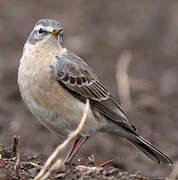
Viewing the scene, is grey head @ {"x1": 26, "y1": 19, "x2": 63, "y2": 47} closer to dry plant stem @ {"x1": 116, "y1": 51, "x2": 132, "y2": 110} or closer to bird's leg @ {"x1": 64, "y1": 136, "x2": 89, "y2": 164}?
bird's leg @ {"x1": 64, "y1": 136, "x2": 89, "y2": 164}

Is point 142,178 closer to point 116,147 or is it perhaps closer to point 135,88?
point 116,147

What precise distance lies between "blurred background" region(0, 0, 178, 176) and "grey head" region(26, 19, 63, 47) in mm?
2814

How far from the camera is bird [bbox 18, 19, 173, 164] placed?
816cm

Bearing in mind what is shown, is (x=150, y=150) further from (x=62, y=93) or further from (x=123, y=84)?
(x=123, y=84)

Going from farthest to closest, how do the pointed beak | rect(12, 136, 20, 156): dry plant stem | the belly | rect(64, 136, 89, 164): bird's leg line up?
1. the pointed beak
2. rect(64, 136, 89, 164): bird's leg
3. the belly
4. rect(12, 136, 20, 156): dry plant stem

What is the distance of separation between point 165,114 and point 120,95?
1.05 m

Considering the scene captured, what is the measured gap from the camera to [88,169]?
23.7 ft

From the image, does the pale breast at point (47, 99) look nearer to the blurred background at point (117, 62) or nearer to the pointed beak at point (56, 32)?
the pointed beak at point (56, 32)

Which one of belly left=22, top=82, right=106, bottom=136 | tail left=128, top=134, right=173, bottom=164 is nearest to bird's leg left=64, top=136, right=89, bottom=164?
belly left=22, top=82, right=106, bottom=136

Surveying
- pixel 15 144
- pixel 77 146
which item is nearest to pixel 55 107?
pixel 15 144

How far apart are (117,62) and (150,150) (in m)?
6.92

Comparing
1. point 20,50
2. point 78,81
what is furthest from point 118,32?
point 78,81

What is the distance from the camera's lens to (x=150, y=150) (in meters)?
8.97

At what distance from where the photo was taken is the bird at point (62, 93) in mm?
8164
